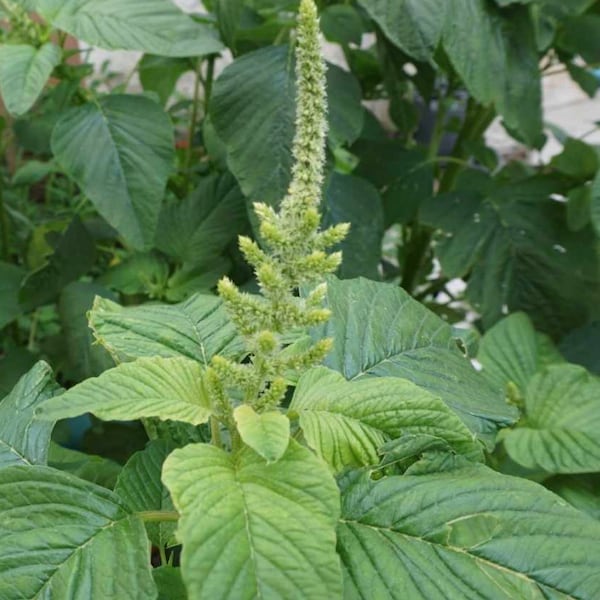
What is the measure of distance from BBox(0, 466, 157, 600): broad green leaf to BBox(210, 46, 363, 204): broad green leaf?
0.46 metres

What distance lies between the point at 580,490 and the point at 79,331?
1.77 ft

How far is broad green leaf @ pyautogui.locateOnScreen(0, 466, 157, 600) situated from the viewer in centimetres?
39

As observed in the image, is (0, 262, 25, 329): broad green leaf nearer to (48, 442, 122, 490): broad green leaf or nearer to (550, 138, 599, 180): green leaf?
(48, 442, 122, 490): broad green leaf

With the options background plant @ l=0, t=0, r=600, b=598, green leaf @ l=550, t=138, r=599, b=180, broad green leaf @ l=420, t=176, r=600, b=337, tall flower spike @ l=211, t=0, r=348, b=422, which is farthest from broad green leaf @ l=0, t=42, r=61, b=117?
green leaf @ l=550, t=138, r=599, b=180

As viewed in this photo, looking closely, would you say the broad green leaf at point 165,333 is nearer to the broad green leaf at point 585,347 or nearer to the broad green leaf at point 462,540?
the broad green leaf at point 462,540

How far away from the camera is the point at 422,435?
1.42 ft

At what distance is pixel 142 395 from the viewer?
42 cm

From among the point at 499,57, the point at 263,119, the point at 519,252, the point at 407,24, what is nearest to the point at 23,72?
the point at 263,119

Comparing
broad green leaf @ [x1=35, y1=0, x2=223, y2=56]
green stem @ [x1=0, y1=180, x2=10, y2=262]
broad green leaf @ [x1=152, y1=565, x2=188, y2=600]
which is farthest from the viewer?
green stem @ [x1=0, y1=180, x2=10, y2=262]

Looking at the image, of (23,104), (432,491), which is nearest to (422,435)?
(432,491)

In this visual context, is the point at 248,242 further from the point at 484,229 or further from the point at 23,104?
the point at 484,229

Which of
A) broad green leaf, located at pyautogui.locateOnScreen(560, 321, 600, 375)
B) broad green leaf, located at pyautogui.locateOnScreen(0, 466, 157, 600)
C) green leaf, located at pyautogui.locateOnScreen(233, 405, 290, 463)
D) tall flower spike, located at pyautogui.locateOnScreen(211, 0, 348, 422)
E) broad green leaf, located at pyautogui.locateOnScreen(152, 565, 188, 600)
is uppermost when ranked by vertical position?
tall flower spike, located at pyautogui.locateOnScreen(211, 0, 348, 422)

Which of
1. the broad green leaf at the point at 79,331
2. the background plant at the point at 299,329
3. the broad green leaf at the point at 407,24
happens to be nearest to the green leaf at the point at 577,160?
the background plant at the point at 299,329

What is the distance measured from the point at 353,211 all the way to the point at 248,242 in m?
0.55
